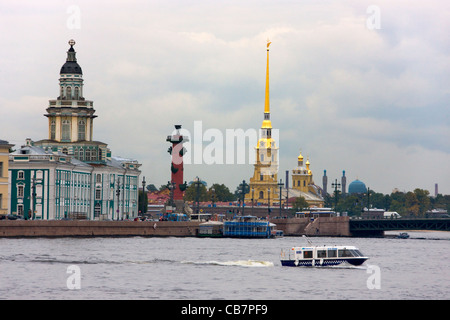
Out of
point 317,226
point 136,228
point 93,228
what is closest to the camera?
Result: point 93,228

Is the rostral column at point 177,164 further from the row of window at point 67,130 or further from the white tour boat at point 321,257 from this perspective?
the white tour boat at point 321,257

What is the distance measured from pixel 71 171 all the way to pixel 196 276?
223 feet

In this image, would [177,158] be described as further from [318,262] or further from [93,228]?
[318,262]

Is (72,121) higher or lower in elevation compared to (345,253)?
higher

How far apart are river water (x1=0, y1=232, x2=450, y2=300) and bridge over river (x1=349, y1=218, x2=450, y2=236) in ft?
151

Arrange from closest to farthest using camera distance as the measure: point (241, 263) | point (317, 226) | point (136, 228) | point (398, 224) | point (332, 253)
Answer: point (332, 253)
point (241, 263)
point (136, 228)
point (398, 224)
point (317, 226)

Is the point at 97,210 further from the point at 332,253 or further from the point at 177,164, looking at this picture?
the point at 332,253

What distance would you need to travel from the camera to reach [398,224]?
440 feet

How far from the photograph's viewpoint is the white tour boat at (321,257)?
67312 millimetres

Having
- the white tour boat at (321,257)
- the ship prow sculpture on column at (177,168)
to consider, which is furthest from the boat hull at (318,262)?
the ship prow sculpture on column at (177,168)

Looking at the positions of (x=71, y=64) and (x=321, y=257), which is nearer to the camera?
(x=321, y=257)

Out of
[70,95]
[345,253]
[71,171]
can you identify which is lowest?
[345,253]

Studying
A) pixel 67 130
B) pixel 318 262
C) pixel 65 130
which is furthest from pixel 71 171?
pixel 318 262
